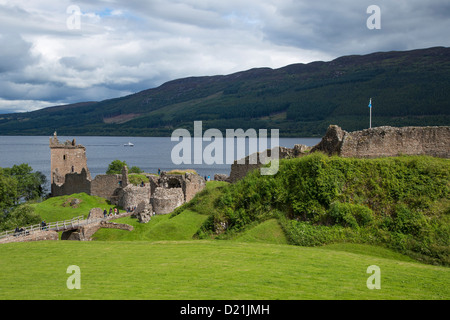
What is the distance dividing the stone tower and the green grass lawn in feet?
171

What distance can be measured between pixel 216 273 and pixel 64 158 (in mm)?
62351

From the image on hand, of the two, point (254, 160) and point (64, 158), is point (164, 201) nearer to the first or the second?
point (254, 160)

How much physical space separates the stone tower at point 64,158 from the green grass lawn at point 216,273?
5204 centimetres

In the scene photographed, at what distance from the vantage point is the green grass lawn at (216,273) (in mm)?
12875

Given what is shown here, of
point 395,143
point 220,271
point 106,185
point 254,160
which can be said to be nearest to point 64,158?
point 106,185

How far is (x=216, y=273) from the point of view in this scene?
15117 mm

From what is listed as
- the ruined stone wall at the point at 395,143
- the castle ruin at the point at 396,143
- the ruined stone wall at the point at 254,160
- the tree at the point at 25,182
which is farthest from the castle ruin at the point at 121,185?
the ruined stone wall at the point at 395,143

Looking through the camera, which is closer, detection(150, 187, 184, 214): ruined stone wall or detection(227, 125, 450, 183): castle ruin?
detection(227, 125, 450, 183): castle ruin

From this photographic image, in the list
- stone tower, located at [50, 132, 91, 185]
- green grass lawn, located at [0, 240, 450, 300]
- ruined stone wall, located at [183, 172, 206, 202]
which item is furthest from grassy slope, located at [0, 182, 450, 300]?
stone tower, located at [50, 132, 91, 185]

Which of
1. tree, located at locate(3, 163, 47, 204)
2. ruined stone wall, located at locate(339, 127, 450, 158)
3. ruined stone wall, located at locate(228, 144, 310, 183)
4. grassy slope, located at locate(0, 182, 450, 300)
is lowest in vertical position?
tree, located at locate(3, 163, 47, 204)

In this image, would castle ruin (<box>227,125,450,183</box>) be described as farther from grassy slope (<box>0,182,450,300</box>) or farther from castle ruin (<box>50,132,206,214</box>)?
castle ruin (<box>50,132,206,214</box>)

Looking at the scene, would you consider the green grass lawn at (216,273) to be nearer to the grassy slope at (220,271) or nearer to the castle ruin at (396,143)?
the grassy slope at (220,271)

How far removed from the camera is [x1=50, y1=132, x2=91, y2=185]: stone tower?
70812 millimetres
